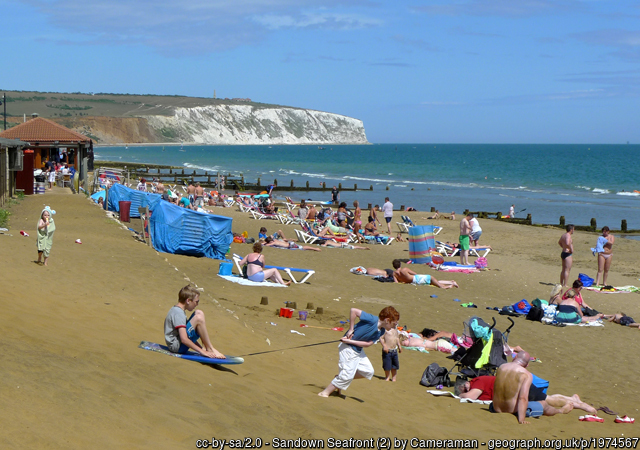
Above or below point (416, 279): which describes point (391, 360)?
above

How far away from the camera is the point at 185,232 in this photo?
16.8 m

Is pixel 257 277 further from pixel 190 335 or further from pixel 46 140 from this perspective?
pixel 46 140

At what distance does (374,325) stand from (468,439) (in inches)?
61.1

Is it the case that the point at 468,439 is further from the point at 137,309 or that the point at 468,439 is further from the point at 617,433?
the point at 137,309

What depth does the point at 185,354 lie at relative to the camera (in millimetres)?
7176

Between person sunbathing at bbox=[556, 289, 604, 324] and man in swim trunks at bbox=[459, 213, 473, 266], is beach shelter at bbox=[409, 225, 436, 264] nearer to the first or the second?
man in swim trunks at bbox=[459, 213, 473, 266]

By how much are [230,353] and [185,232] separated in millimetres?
9072

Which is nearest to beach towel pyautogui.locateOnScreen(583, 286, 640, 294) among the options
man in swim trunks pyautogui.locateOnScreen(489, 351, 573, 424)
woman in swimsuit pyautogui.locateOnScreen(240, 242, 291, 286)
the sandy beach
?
the sandy beach

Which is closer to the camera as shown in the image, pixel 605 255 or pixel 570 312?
pixel 570 312

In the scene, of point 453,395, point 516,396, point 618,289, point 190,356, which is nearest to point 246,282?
point 190,356

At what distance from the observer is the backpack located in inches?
324

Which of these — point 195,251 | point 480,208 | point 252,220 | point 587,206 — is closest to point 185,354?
point 195,251

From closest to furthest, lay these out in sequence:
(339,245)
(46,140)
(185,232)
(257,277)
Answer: (257,277), (185,232), (339,245), (46,140)

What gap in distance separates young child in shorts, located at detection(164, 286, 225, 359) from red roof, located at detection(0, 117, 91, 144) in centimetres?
2758
